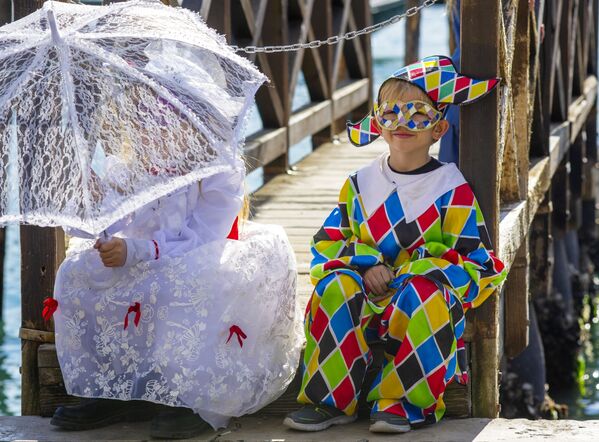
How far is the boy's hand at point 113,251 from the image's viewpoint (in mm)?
3920

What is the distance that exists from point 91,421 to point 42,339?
1.44 feet

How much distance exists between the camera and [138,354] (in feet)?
13.1

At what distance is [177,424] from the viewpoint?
4.04 metres

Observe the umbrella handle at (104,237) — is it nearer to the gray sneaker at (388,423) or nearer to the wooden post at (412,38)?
the gray sneaker at (388,423)

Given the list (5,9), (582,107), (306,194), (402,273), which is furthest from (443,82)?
(582,107)

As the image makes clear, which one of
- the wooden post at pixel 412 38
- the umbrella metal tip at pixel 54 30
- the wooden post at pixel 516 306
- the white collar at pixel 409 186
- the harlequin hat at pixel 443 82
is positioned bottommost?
the wooden post at pixel 516 306

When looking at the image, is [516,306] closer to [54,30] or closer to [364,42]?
[54,30]

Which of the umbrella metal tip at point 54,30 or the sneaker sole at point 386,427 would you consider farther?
the sneaker sole at point 386,427

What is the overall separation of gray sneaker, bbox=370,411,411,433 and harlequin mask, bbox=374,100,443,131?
2.82 ft

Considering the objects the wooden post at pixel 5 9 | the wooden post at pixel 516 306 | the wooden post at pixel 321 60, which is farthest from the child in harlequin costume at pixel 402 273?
the wooden post at pixel 5 9

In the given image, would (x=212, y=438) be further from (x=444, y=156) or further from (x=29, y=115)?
(x=444, y=156)

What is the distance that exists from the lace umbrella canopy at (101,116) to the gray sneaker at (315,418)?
30.9 inches

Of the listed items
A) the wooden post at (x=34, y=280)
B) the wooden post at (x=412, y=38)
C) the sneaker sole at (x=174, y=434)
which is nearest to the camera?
the sneaker sole at (x=174, y=434)

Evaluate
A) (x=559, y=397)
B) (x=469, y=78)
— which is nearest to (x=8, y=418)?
(x=469, y=78)
